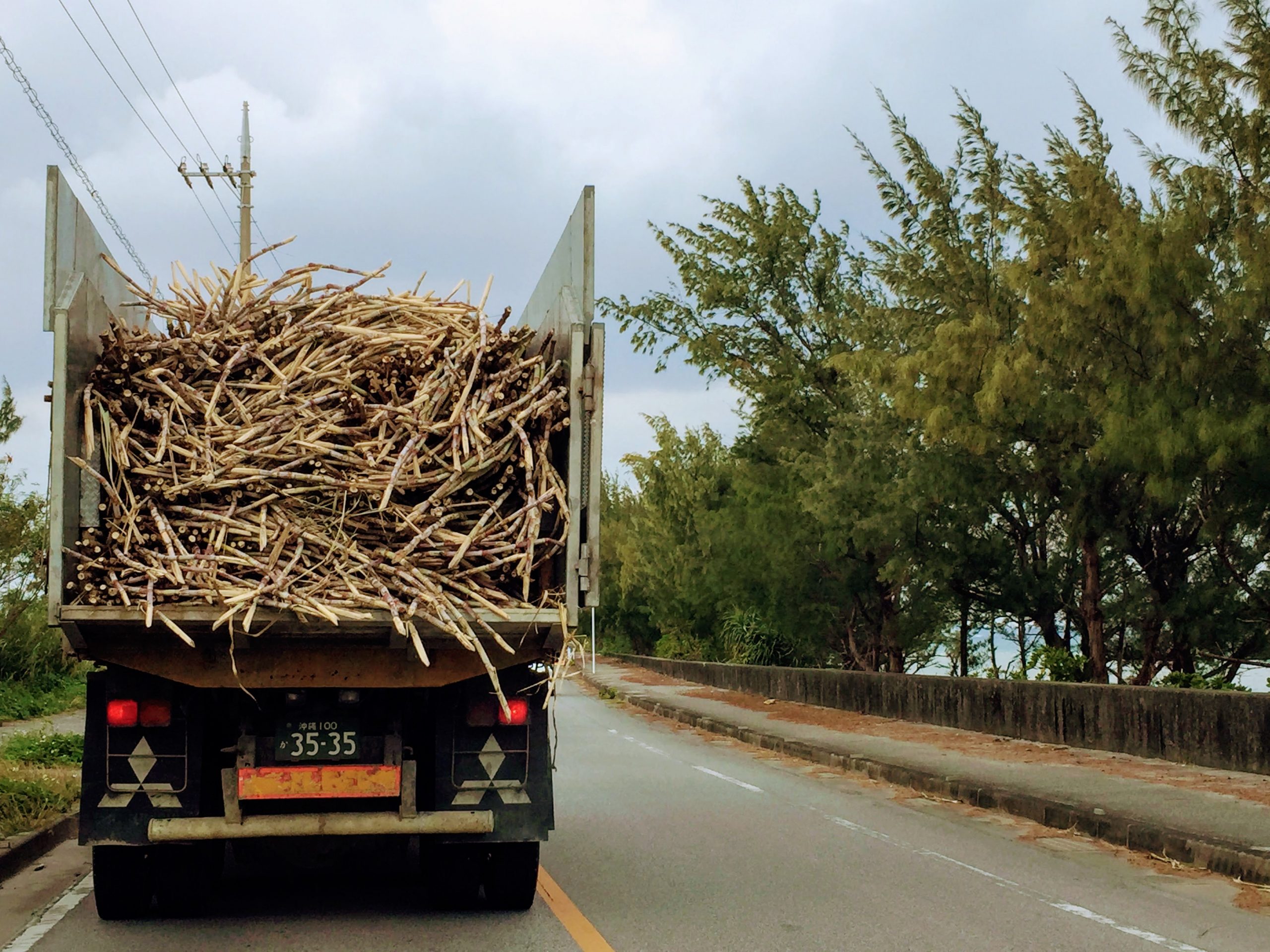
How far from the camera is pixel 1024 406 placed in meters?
15.6

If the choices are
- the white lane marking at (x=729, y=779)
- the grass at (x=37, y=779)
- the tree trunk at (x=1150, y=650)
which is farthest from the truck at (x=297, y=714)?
the tree trunk at (x=1150, y=650)

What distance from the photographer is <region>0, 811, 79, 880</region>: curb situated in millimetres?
8672

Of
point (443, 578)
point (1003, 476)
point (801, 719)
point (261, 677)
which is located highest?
point (1003, 476)

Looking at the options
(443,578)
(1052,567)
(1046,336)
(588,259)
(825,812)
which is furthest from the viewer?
(1052,567)

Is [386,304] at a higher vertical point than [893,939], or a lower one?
higher

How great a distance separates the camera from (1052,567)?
20906mm

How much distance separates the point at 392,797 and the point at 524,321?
3443mm

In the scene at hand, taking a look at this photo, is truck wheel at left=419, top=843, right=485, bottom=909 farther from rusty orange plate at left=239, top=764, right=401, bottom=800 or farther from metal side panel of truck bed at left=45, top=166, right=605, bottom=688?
metal side panel of truck bed at left=45, top=166, right=605, bottom=688

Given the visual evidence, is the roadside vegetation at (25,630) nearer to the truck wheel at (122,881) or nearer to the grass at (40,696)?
the grass at (40,696)

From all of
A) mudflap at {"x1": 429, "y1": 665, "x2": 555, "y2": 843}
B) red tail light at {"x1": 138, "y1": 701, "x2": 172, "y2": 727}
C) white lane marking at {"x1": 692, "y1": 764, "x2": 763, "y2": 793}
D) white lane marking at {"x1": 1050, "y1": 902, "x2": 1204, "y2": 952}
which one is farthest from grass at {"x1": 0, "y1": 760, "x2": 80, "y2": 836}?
white lane marking at {"x1": 1050, "y1": 902, "x2": 1204, "y2": 952}

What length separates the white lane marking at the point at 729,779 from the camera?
13867mm

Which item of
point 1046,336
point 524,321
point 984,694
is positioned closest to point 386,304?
point 524,321

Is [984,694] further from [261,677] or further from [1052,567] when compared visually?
[261,677]

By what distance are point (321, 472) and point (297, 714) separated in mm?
1175
